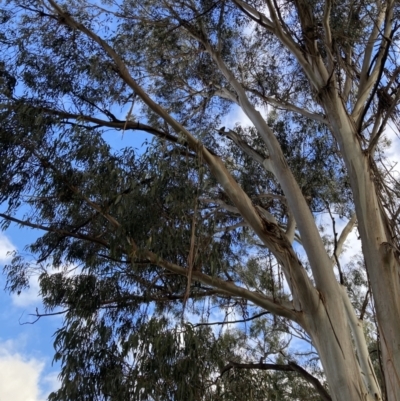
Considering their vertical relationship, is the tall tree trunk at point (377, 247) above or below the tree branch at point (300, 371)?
above

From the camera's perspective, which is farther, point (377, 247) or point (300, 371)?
point (300, 371)

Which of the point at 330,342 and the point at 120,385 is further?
the point at 120,385

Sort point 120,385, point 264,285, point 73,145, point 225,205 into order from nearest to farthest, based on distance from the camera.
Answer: point 120,385 < point 73,145 < point 225,205 < point 264,285

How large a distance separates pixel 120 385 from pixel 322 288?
5.27 feet

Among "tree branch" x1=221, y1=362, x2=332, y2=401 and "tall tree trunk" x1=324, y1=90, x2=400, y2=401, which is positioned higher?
"tall tree trunk" x1=324, y1=90, x2=400, y2=401

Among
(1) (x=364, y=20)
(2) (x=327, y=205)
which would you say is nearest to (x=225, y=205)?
(2) (x=327, y=205)

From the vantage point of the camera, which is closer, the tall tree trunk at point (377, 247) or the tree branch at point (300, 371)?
the tall tree trunk at point (377, 247)

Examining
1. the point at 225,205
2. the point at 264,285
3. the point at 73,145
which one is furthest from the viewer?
the point at 264,285

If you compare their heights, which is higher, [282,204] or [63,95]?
[282,204]

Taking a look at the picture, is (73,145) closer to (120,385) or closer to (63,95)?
(63,95)

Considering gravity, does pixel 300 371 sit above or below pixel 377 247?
below

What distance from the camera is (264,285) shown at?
244 inches

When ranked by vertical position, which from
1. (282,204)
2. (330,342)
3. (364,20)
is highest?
(364,20)

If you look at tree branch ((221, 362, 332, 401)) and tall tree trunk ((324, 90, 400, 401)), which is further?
tree branch ((221, 362, 332, 401))
